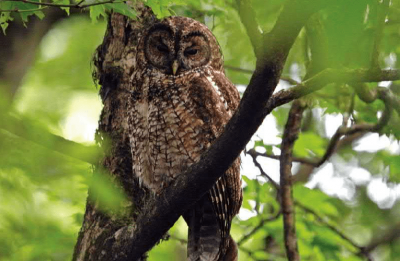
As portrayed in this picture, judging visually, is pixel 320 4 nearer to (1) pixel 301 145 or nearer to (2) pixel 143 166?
(2) pixel 143 166

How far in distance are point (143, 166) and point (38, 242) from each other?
99 cm

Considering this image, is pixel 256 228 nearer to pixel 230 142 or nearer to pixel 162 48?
pixel 162 48

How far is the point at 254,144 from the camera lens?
533cm

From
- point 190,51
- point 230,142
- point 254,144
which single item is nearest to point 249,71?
point 254,144

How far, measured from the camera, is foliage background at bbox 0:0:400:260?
197 cm

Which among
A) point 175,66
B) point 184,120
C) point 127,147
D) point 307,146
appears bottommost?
point 184,120

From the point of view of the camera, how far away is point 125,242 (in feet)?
11.1

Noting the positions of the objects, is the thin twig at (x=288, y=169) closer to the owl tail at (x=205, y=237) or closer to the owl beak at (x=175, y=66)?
the owl tail at (x=205, y=237)

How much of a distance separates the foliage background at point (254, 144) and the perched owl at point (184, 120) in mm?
375

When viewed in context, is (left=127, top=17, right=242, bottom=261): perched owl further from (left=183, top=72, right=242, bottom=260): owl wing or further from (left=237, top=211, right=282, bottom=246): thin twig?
(left=237, top=211, right=282, bottom=246): thin twig

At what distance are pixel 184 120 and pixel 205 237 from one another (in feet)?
2.75

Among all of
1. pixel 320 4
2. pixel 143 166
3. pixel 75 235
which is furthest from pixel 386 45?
pixel 320 4

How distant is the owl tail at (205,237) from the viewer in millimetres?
Answer: 3865

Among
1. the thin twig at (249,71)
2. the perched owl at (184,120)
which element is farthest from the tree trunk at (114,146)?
the thin twig at (249,71)
